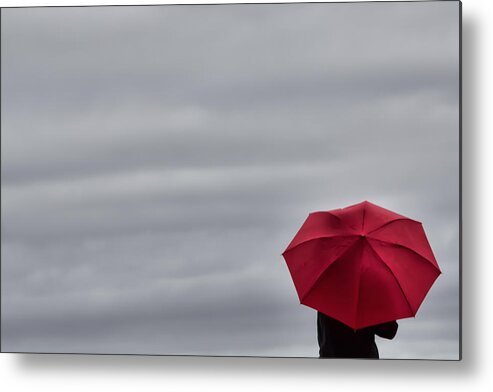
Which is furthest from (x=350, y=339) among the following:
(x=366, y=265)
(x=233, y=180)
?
(x=233, y=180)

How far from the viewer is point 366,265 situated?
3855mm

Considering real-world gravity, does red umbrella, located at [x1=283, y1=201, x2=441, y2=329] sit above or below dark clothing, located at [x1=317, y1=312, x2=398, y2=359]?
above

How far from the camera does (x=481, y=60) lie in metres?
3.85

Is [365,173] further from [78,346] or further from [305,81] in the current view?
[78,346]

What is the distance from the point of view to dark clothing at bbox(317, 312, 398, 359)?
3.89 m

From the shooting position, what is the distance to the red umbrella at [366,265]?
12.6ft

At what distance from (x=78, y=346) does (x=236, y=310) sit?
58 cm

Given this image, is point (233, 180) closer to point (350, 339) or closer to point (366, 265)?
point (366, 265)

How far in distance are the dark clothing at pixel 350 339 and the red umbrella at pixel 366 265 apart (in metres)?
0.04

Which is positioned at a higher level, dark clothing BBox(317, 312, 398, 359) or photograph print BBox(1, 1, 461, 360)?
photograph print BBox(1, 1, 461, 360)

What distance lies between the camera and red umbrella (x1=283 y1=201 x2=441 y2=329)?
3.85 metres

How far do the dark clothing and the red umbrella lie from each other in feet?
0.13

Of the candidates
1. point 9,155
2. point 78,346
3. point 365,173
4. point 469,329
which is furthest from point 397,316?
point 9,155

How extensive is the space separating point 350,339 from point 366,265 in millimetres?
265
